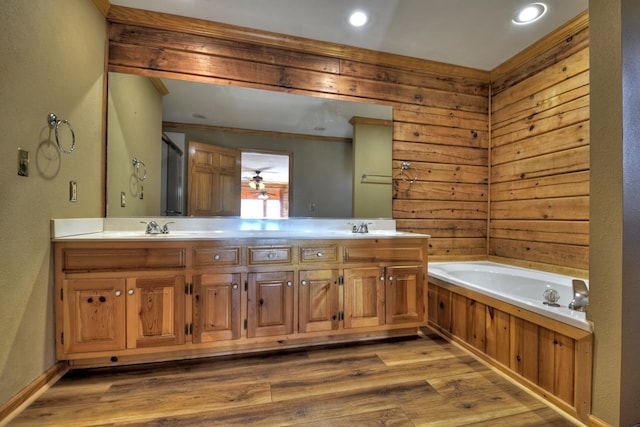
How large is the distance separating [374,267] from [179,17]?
243 centimetres

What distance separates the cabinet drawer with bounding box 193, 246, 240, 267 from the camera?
176 centimetres

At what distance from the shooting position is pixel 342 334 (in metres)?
2.06

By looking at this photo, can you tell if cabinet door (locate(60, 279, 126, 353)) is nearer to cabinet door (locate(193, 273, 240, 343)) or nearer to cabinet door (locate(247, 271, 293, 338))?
cabinet door (locate(193, 273, 240, 343))

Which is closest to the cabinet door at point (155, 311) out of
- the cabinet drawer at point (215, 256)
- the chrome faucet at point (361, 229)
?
the cabinet drawer at point (215, 256)

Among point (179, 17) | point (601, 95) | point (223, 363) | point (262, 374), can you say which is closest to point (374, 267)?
point (262, 374)

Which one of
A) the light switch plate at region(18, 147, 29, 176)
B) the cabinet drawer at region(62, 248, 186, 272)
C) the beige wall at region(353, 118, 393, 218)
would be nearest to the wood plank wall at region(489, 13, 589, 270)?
the beige wall at region(353, 118, 393, 218)

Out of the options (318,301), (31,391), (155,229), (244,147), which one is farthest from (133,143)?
(318,301)

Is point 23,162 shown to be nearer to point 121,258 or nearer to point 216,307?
point 121,258

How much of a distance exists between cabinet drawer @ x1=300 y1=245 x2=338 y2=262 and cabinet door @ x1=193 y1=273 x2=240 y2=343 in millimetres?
471

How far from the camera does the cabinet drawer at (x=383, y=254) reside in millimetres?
2051

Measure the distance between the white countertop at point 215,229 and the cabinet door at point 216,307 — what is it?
0.28m

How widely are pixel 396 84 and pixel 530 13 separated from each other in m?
1.06

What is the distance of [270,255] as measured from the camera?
1.90 m

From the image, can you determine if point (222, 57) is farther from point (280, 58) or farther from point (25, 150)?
point (25, 150)
